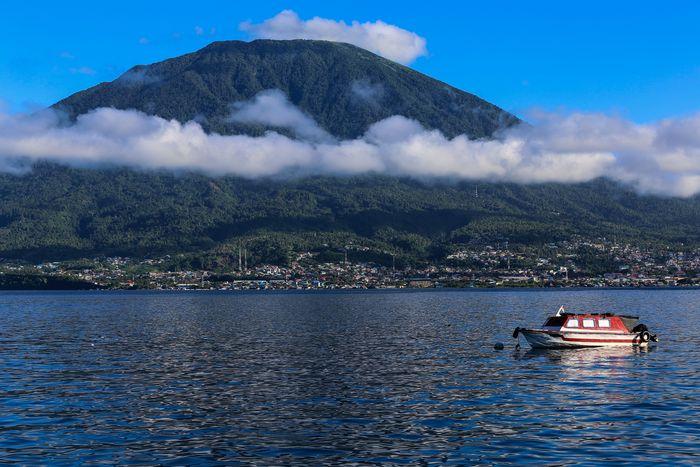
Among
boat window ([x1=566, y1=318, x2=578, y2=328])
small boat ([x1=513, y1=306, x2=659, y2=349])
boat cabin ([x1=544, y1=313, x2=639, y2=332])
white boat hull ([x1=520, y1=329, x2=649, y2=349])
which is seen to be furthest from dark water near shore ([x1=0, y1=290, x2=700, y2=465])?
boat cabin ([x1=544, y1=313, x2=639, y2=332])

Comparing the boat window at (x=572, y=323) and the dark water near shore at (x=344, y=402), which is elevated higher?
the boat window at (x=572, y=323)

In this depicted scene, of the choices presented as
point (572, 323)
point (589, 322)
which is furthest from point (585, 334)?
point (572, 323)

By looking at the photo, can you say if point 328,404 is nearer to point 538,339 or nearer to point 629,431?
point 629,431

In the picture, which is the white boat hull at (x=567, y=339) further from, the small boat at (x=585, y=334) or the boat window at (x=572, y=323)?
the boat window at (x=572, y=323)

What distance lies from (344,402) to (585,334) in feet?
152

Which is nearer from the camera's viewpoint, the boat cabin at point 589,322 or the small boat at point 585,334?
the small boat at point 585,334

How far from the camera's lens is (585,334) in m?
89.8

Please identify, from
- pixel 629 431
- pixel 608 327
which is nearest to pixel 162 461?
pixel 629 431

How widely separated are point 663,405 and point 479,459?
1944 centimetres

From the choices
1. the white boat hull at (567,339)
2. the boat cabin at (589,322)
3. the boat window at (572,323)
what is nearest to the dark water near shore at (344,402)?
the white boat hull at (567,339)

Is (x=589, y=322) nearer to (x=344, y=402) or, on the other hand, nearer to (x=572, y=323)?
(x=572, y=323)

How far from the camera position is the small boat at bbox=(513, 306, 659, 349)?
89250 mm

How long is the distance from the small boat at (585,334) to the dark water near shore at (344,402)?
3450 mm

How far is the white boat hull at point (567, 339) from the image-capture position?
89125 mm
